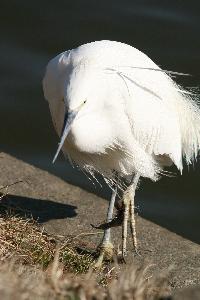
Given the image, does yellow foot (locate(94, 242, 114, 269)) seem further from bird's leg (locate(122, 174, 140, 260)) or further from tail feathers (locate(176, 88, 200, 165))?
tail feathers (locate(176, 88, 200, 165))

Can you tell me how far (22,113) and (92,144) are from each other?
2.86 m

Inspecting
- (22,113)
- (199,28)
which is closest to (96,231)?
(22,113)

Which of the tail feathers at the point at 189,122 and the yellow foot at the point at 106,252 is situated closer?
the yellow foot at the point at 106,252

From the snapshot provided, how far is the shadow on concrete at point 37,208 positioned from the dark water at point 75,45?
1.19m

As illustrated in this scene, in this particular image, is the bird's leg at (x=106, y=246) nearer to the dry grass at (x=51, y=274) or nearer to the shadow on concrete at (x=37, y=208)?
the dry grass at (x=51, y=274)

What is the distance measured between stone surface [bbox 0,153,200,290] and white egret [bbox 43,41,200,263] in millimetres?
160

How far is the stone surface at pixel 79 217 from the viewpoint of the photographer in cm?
468

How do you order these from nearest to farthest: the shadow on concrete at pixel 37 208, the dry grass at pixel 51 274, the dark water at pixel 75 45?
the dry grass at pixel 51 274
the shadow on concrete at pixel 37 208
the dark water at pixel 75 45

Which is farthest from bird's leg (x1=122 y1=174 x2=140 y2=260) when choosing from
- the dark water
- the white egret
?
the dark water

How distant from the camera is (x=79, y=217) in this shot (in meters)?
5.07

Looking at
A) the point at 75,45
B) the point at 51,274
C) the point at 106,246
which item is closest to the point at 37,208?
the point at 106,246

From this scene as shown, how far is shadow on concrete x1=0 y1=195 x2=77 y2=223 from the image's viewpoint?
16.3 feet

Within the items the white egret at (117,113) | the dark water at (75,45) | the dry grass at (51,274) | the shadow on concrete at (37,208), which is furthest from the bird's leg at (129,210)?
the dark water at (75,45)

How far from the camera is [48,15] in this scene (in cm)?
840
